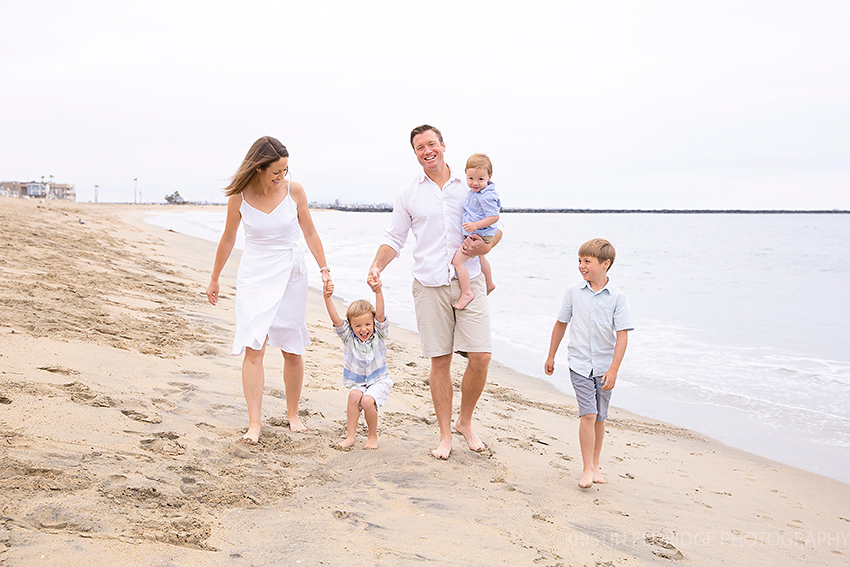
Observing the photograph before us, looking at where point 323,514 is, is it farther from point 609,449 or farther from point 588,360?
point 609,449

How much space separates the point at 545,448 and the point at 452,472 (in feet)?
3.12

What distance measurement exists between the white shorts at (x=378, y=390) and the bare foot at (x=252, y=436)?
2.04 ft

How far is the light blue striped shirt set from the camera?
11.9ft

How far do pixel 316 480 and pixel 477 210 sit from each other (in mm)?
1781

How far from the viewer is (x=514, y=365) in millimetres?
6727

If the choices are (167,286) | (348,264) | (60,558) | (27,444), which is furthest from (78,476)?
(348,264)

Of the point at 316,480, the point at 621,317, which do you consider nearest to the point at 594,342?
the point at 621,317

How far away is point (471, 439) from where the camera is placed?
12.4 ft

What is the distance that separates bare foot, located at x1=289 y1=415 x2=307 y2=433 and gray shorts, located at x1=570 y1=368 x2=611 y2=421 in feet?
5.58

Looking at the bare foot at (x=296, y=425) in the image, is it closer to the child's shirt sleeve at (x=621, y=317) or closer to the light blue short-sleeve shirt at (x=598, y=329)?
the light blue short-sleeve shirt at (x=598, y=329)

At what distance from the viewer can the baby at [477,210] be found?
3.52 m

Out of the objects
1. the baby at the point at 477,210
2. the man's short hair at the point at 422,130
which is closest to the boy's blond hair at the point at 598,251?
the baby at the point at 477,210

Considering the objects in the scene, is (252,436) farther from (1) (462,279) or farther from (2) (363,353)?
(1) (462,279)

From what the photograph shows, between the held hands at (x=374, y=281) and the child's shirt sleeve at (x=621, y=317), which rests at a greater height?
the held hands at (x=374, y=281)
